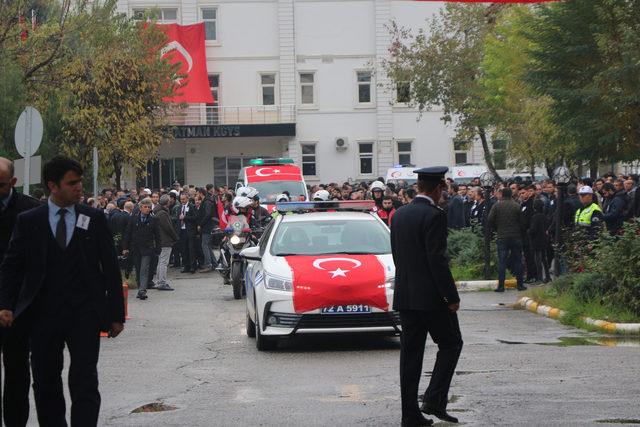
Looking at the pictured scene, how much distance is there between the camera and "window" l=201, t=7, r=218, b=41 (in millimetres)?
57875

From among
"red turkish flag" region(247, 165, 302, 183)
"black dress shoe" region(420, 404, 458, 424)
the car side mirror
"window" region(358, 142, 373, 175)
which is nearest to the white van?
"red turkish flag" region(247, 165, 302, 183)

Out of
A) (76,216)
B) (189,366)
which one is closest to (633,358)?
(189,366)

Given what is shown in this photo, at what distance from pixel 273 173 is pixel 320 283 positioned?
23230 millimetres

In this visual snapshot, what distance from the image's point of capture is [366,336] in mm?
15961

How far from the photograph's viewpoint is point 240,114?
5831cm

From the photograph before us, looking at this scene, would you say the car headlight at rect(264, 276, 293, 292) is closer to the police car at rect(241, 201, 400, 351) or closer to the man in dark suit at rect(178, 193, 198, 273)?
the police car at rect(241, 201, 400, 351)

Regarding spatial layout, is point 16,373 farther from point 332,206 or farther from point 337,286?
point 332,206

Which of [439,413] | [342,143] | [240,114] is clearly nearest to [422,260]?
[439,413]

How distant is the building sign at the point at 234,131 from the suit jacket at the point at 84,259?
160ft

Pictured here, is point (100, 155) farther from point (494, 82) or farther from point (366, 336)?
point (366, 336)

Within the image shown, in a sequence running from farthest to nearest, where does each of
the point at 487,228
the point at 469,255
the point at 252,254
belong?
the point at 469,255 → the point at 487,228 → the point at 252,254

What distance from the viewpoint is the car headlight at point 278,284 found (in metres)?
14.3

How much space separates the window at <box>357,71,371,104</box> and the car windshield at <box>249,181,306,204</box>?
22.1 metres

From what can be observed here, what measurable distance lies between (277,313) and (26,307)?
658cm
